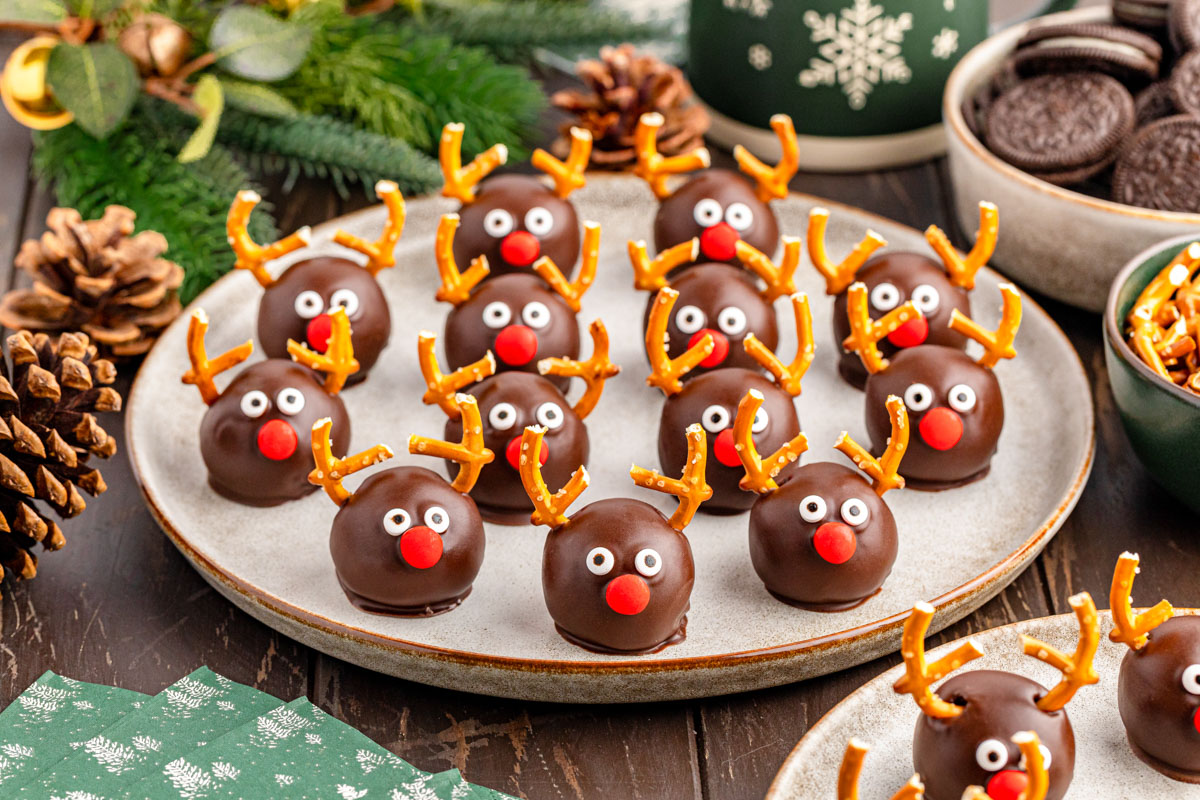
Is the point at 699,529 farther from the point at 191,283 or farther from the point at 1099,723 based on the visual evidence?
the point at 191,283

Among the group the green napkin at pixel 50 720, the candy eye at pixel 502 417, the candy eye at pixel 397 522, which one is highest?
the candy eye at pixel 397 522

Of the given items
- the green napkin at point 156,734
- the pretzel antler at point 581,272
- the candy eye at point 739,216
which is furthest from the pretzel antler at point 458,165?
the green napkin at point 156,734

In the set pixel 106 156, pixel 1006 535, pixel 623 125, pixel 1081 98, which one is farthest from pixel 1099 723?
pixel 106 156

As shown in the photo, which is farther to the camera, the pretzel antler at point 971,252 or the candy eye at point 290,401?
the pretzel antler at point 971,252

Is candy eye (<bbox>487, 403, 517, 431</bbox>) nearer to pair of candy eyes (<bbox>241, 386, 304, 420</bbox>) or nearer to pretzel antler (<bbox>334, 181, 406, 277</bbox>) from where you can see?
pair of candy eyes (<bbox>241, 386, 304, 420</bbox>)

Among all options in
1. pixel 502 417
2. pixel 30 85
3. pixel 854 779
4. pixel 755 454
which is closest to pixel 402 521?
pixel 502 417

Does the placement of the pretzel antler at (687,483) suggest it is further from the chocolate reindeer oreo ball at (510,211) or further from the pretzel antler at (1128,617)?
the chocolate reindeer oreo ball at (510,211)

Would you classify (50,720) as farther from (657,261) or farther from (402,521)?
(657,261)
